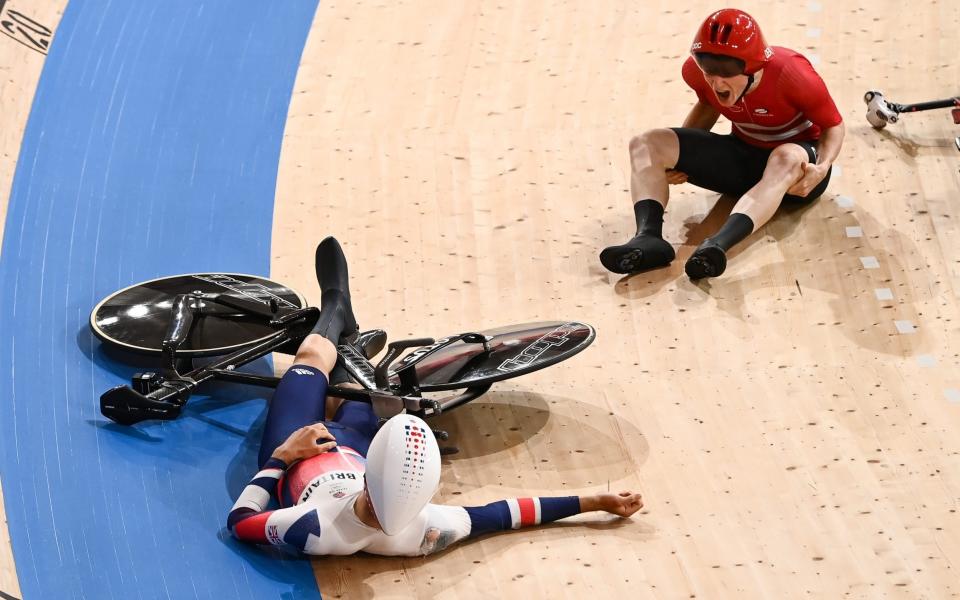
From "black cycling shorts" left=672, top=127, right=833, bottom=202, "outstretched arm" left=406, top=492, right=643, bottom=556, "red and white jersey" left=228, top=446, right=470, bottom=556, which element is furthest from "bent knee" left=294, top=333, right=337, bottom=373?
"black cycling shorts" left=672, top=127, right=833, bottom=202

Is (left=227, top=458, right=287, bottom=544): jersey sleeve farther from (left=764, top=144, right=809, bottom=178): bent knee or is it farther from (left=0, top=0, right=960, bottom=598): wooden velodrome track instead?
(left=764, top=144, right=809, bottom=178): bent knee

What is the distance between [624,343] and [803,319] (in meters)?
0.70

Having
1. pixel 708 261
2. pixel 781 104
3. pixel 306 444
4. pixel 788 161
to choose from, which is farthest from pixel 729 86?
pixel 306 444

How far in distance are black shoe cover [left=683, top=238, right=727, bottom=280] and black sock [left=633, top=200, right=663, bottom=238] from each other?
0.73 ft

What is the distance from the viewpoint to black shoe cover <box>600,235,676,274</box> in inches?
186

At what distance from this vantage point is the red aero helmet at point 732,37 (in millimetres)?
4551

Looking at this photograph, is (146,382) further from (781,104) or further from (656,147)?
Result: (781,104)

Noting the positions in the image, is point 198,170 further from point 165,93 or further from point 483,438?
point 483,438

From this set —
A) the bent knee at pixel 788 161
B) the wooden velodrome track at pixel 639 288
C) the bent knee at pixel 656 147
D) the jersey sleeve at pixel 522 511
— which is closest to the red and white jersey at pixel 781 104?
the bent knee at pixel 788 161

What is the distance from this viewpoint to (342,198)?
210 inches

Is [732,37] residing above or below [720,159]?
above

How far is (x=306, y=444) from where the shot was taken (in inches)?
140

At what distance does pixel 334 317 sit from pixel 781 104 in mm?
2012

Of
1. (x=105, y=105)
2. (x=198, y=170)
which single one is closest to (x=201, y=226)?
(x=198, y=170)
